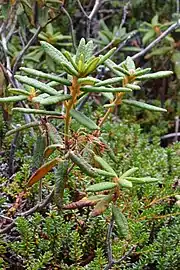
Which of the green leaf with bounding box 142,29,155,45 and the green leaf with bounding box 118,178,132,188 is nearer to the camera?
the green leaf with bounding box 118,178,132,188

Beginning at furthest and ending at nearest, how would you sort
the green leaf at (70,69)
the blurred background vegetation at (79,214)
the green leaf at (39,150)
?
1. the blurred background vegetation at (79,214)
2. the green leaf at (39,150)
3. the green leaf at (70,69)

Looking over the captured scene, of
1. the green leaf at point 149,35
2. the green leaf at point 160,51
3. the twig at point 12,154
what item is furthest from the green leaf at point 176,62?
the twig at point 12,154

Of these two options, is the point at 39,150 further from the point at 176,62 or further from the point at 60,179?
the point at 176,62

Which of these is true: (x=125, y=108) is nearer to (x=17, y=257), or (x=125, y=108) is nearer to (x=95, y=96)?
(x=95, y=96)

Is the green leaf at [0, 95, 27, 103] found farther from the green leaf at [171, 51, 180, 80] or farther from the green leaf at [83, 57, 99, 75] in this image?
the green leaf at [171, 51, 180, 80]

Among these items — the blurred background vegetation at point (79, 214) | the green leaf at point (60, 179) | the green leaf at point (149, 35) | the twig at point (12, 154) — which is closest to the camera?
the green leaf at point (60, 179)

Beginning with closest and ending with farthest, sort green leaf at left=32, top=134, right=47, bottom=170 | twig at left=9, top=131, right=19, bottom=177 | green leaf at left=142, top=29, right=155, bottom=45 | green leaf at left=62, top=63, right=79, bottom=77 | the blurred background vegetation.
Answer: green leaf at left=62, top=63, right=79, bottom=77
green leaf at left=32, top=134, right=47, bottom=170
the blurred background vegetation
twig at left=9, top=131, right=19, bottom=177
green leaf at left=142, top=29, right=155, bottom=45

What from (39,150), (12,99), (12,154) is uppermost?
(12,99)

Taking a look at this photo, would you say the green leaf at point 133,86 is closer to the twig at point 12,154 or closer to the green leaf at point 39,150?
the green leaf at point 39,150

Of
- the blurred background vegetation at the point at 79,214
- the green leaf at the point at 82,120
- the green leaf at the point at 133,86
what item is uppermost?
the green leaf at the point at 133,86

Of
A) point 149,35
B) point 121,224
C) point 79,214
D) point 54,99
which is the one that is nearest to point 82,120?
point 54,99

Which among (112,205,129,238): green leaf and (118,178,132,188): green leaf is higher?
(118,178,132,188): green leaf

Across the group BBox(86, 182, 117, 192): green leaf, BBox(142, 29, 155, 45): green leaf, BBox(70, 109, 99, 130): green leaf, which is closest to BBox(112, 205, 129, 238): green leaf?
BBox(86, 182, 117, 192): green leaf

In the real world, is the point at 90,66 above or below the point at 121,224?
above
